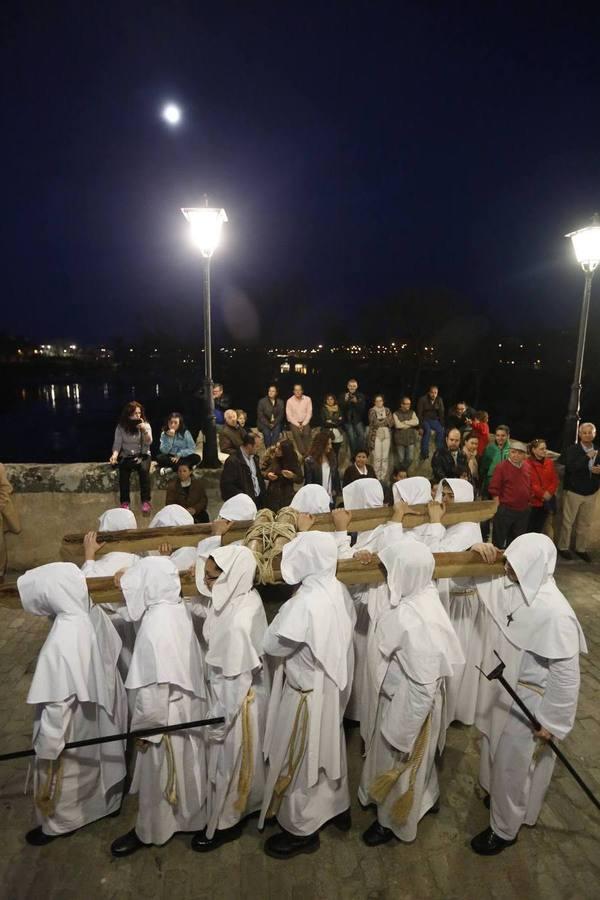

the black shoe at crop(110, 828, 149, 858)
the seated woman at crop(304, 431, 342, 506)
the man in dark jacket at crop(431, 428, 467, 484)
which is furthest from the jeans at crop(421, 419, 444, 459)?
the black shoe at crop(110, 828, 149, 858)

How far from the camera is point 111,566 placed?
15.1ft

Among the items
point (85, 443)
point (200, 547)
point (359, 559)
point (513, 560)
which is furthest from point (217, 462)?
point (85, 443)

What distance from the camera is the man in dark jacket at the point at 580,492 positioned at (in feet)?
26.8

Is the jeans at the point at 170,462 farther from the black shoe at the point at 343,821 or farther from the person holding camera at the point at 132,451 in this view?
the black shoe at the point at 343,821

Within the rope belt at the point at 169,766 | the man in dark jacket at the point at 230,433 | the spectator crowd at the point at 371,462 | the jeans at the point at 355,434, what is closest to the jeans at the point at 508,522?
the spectator crowd at the point at 371,462

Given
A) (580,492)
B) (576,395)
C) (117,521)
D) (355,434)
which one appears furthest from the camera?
(355,434)

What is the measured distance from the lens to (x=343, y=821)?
3.90 metres

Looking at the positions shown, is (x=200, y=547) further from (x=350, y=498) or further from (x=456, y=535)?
(x=456, y=535)

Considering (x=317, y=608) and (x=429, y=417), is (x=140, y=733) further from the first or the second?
(x=429, y=417)

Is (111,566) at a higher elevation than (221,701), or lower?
higher

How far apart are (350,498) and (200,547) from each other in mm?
2113

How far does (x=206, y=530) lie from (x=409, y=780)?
254 centimetres

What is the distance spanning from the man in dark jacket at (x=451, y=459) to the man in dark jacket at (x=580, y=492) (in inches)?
67.6

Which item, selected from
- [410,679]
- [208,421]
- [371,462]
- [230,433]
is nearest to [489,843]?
[410,679]
